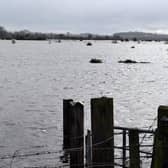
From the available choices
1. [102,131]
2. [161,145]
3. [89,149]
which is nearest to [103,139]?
[102,131]

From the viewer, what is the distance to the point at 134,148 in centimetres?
819

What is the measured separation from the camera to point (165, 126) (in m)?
6.75

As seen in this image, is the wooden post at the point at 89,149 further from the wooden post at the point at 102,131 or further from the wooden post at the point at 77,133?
the wooden post at the point at 77,133

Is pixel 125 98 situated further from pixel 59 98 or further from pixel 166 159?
pixel 166 159

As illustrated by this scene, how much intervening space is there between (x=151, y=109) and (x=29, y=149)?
13634 mm

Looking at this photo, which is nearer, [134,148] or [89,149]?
[134,148]

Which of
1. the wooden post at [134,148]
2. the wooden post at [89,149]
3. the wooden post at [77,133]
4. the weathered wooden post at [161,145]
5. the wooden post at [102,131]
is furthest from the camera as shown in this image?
the wooden post at [77,133]

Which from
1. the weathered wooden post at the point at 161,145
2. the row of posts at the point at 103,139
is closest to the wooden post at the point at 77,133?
the row of posts at the point at 103,139

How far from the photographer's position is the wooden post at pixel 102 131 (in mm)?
9078

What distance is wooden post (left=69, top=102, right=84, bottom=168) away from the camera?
36.4 ft

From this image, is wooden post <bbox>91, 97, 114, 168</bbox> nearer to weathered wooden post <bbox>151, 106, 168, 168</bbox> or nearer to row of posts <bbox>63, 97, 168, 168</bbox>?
row of posts <bbox>63, 97, 168, 168</bbox>

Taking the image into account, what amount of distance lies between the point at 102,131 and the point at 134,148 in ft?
3.93

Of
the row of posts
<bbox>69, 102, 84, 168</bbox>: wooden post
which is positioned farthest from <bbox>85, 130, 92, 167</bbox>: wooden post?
<bbox>69, 102, 84, 168</bbox>: wooden post

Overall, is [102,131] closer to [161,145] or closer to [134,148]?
[134,148]
